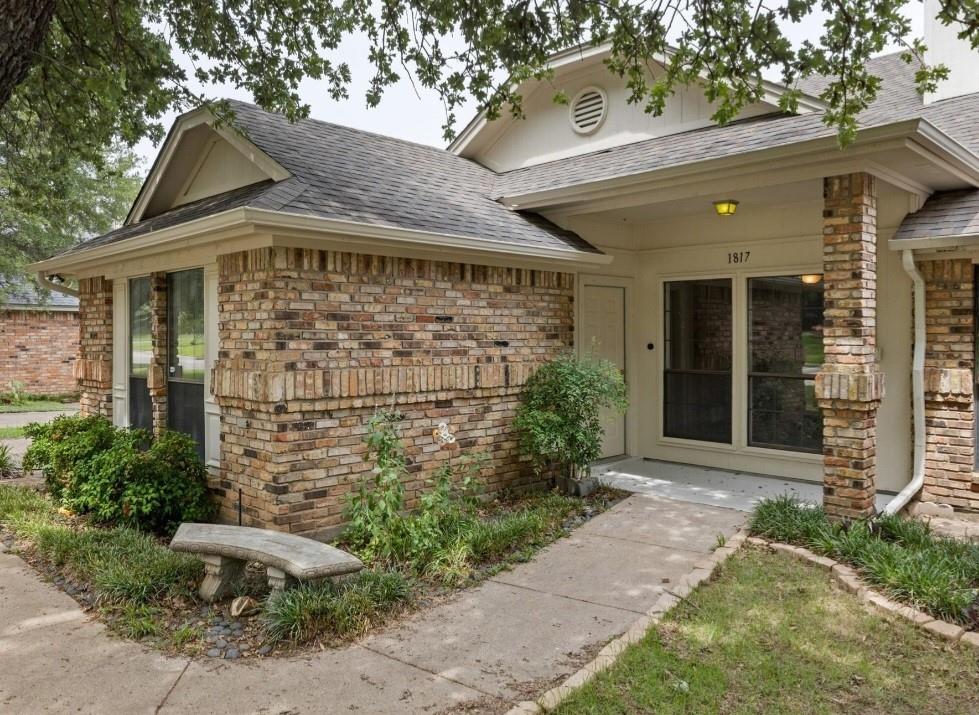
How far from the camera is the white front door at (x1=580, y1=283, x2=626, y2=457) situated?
825cm

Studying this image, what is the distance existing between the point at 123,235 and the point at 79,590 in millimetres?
4139

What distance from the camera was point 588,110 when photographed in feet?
29.7

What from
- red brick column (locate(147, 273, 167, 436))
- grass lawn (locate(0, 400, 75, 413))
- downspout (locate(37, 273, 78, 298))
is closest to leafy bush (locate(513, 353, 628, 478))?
red brick column (locate(147, 273, 167, 436))

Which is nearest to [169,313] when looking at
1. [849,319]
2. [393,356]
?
[393,356]

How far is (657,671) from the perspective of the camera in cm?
365

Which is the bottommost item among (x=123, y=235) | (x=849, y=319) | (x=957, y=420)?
(x=957, y=420)

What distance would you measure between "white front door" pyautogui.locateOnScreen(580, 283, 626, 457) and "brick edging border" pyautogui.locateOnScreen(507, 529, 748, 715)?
9.63 feet

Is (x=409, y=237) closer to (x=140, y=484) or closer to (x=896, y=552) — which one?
(x=140, y=484)

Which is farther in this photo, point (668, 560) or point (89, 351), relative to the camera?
point (89, 351)

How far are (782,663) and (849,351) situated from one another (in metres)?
2.82

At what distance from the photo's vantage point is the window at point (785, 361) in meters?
7.40

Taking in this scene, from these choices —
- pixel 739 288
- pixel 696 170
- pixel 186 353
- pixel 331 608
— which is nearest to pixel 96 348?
pixel 186 353

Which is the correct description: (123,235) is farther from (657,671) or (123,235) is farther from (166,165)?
(657,671)

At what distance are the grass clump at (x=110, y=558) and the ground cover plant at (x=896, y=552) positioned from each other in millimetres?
4502
